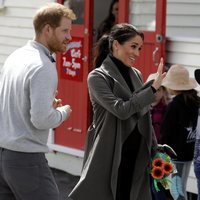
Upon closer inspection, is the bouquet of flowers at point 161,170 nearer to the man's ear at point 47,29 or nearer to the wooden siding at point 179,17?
the man's ear at point 47,29

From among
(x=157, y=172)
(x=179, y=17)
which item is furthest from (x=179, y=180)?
(x=179, y=17)

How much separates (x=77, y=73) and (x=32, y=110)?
398 cm

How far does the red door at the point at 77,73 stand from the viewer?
793 cm

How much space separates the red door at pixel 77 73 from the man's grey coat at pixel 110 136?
3171mm

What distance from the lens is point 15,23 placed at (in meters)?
9.01

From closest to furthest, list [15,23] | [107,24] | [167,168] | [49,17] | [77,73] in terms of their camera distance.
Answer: [49,17] < [167,168] < [77,73] < [107,24] < [15,23]

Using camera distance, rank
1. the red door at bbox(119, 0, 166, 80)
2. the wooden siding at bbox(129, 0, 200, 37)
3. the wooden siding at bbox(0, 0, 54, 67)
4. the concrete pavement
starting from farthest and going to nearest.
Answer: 1. the wooden siding at bbox(0, 0, 54, 67)
2. the concrete pavement
3. the wooden siding at bbox(129, 0, 200, 37)
4. the red door at bbox(119, 0, 166, 80)

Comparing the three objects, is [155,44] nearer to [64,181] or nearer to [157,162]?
[64,181]

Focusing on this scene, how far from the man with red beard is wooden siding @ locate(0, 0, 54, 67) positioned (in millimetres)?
4232

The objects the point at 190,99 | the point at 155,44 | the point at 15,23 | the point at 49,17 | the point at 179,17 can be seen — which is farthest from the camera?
the point at 15,23

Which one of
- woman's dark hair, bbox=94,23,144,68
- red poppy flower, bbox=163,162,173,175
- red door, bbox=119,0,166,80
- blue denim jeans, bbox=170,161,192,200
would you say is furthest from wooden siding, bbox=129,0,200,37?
red poppy flower, bbox=163,162,173,175

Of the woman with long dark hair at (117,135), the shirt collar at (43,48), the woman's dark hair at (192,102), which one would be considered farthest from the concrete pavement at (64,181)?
the shirt collar at (43,48)

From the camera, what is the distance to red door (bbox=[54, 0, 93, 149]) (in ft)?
26.0

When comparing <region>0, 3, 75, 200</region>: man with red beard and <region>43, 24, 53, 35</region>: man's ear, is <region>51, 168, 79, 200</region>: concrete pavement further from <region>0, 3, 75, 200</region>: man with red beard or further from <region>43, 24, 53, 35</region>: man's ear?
<region>43, 24, 53, 35</region>: man's ear
